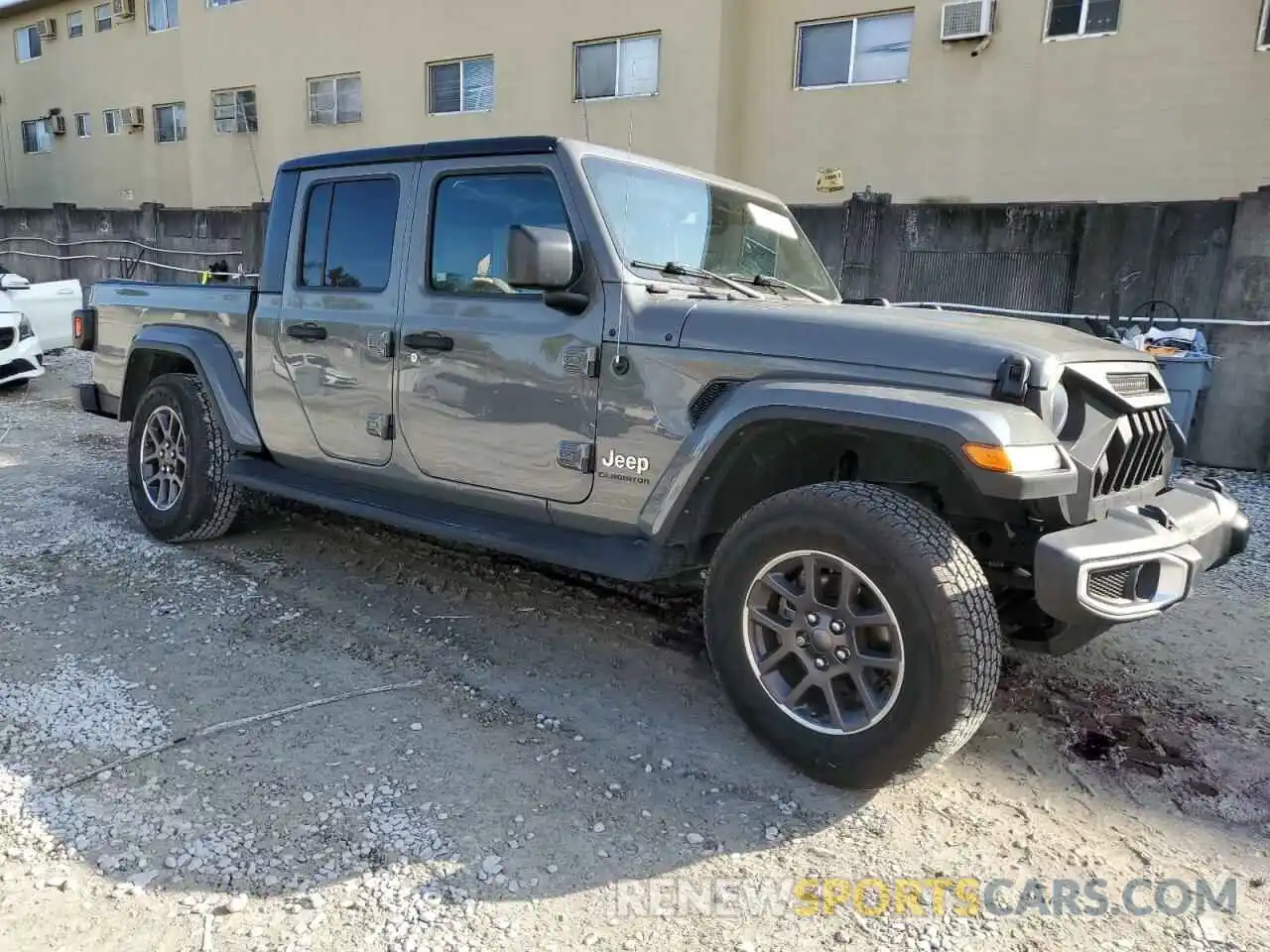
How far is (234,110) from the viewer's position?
62.1ft

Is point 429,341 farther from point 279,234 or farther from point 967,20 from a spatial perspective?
point 967,20

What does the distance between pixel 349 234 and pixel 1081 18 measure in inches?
422

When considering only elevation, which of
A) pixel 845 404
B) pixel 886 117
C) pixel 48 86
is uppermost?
pixel 48 86

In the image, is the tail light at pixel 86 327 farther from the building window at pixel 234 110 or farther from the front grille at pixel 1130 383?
the building window at pixel 234 110

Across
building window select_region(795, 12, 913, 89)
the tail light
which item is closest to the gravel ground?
the tail light

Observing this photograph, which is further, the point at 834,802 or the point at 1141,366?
the point at 1141,366

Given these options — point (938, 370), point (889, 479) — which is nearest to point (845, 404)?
point (938, 370)

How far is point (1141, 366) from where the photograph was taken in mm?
3143

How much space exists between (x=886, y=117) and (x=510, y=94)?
245 inches

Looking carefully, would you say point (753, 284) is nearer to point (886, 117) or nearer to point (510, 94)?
point (886, 117)

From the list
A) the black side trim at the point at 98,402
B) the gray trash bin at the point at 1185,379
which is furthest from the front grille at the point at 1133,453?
the black side trim at the point at 98,402

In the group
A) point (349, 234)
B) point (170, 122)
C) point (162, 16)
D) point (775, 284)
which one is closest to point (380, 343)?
point (349, 234)

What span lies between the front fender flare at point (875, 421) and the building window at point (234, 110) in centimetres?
1865

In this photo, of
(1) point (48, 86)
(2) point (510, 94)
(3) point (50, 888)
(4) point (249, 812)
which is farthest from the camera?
(1) point (48, 86)
